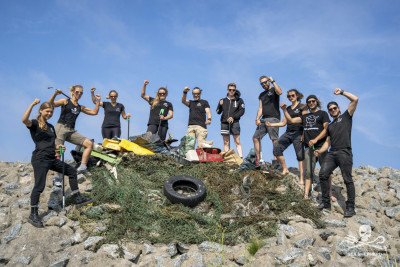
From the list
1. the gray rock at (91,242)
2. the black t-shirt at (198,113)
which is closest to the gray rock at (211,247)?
the gray rock at (91,242)

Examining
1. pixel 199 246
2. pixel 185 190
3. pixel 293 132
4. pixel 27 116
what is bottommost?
pixel 199 246

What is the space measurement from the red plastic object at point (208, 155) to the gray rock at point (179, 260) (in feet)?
15.7

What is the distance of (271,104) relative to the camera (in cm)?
1092

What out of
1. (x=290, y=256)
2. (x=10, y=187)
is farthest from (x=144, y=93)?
(x=290, y=256)

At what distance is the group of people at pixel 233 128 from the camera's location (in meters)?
7.70

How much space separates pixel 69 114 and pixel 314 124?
633 centimetres

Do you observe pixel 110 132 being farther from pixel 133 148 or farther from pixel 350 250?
pixel 350 250

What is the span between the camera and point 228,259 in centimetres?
647

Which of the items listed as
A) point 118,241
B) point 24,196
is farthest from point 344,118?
point 24,196

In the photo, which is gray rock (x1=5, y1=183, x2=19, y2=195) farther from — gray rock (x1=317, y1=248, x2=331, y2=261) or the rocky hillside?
gray rock (x1=317, y1=248, x2=331, y2=261)

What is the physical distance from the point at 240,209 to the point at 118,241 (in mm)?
2917

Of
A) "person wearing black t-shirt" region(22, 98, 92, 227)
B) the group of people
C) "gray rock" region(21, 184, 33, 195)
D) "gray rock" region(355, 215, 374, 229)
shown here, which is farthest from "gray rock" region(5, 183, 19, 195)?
"gray rock" region(355, 215, 374, 229)

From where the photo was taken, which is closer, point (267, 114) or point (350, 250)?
point (350, 250)

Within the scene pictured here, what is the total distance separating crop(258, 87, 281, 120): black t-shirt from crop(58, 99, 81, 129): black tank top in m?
5.43
